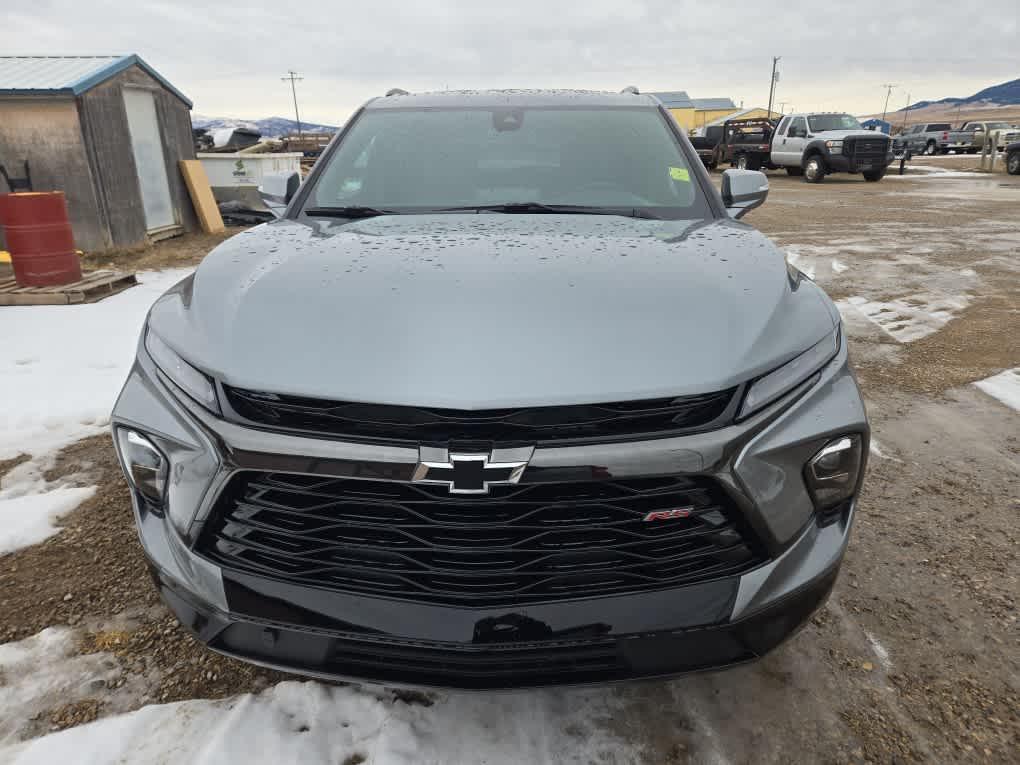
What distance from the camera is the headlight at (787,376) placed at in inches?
59.1

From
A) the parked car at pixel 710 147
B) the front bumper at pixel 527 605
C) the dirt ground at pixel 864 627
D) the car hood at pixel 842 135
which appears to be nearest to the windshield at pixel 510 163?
the front bumper at pixel 527 605

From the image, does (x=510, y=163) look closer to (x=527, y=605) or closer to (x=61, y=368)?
(x=527, y=605)

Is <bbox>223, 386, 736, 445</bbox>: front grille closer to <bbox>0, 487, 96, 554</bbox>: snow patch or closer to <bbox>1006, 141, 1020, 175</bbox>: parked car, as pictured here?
<bbox>0, 487, 96, 554</bbox>: snow patch

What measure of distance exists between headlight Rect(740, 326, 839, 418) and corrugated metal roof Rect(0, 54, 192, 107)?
31.6 ft

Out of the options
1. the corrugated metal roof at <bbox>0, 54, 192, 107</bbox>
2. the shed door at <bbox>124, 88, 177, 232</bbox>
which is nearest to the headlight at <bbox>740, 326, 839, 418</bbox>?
the corrugated metal roof at <bbox>0, 54, 192, 107</bbox>

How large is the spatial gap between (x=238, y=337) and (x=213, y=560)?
1.68ft

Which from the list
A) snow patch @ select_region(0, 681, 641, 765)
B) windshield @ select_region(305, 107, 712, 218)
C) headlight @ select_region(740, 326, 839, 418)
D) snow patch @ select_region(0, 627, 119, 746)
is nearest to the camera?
headlight @ select_region(740, 326, 839, 418)

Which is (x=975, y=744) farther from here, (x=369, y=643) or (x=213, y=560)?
(x=213, y=560)

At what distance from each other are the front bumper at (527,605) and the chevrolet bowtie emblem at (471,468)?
26 millimetres

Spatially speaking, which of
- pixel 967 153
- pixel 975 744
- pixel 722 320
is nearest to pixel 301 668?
pixel 722 320

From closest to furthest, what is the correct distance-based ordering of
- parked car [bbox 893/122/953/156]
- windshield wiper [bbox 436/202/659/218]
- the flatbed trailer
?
windshield wiper [bbox 436/202/659/218] → the flatbed trailer → parked car [bbox 893/122/953/156]

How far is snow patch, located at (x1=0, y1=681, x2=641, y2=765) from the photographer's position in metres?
1.67

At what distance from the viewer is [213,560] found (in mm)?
1503

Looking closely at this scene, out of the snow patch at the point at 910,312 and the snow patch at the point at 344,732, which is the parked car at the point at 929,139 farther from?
the snow patch at the point at 344,732
